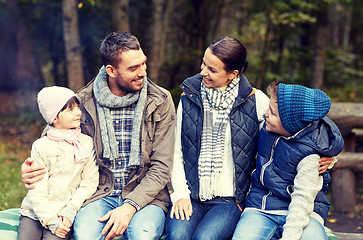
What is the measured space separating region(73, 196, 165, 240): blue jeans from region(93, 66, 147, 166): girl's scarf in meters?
0.38

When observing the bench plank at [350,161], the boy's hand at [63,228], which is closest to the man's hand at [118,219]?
the boy's hand at [63,228]

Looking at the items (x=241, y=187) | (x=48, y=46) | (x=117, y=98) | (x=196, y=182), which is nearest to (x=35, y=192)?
(x=117, y=98)

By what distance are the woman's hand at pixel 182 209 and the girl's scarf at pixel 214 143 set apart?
0.46 feet

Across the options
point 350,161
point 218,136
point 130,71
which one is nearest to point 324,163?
point 218,136

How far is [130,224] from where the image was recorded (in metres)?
3.13

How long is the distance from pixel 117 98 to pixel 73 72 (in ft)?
16.0

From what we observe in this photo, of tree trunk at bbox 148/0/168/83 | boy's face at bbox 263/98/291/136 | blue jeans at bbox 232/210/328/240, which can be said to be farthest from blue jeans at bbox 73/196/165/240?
tree trunk at bbox 148/0/168/83

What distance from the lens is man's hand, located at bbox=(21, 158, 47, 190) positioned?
3.11m

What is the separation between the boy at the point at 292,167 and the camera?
288cm

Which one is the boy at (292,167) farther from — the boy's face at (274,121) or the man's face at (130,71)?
the man's face at (130,71)

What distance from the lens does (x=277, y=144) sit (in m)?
3.07

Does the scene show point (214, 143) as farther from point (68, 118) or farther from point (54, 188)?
point (54, 188)

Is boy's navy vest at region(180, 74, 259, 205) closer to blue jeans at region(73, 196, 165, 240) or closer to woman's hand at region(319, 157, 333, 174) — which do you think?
blue jeans at region(73, 196, 165, 240)

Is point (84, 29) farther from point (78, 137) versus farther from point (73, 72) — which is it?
point (78, 137)
